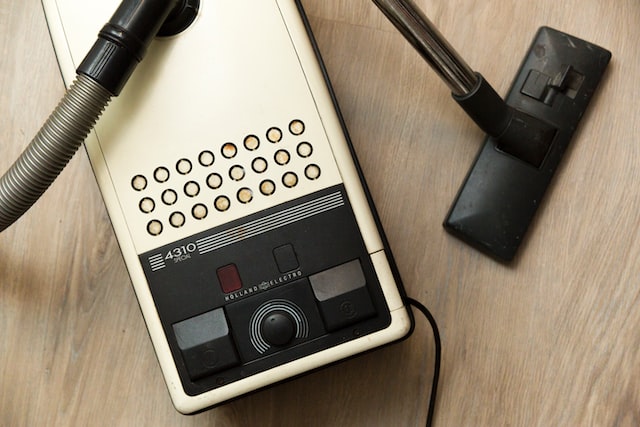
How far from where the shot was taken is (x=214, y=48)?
69cm

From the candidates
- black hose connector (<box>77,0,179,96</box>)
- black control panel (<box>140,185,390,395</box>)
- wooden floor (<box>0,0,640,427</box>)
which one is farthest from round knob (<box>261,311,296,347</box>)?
black hose connector (<box>77,0,179,96</box>)

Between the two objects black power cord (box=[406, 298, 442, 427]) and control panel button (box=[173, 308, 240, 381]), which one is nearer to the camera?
control panel button (box=[173, 308, 240, 381])

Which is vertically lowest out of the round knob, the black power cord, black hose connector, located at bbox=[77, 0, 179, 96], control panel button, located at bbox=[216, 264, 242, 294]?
the black power cord

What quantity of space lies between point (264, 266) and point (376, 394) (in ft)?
0.79

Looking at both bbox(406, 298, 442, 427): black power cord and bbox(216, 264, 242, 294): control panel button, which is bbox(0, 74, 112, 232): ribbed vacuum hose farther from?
bbox(406, 298, 442, 427): black power cord

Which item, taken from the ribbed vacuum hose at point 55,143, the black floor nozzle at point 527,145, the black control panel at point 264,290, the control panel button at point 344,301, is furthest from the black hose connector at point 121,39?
the black floor nozzle at point 527,145

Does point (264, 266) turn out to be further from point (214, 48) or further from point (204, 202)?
point (214, 48)

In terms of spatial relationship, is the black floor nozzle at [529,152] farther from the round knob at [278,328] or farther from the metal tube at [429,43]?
the round knob at [278,328]

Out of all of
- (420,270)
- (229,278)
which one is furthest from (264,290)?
(420,270)

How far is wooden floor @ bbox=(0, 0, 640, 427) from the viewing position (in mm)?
808

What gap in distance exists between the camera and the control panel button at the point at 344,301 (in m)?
0.67

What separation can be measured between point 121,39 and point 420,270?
0.42 meters

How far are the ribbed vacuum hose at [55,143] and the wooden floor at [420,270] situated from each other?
17 cm

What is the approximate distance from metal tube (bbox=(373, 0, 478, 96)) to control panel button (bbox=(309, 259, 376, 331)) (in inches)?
9.3
